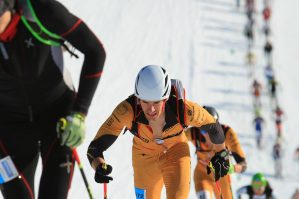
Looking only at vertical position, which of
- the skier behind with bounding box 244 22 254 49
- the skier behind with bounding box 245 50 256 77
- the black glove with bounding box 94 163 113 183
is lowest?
the skier behind with bounding box 245 50 256 77

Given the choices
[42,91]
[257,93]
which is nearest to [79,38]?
[42,91]

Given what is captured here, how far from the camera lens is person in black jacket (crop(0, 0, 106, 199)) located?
11.3 feet

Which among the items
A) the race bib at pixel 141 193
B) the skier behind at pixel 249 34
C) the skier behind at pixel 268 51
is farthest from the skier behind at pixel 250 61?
the race bib at pixel 141 193

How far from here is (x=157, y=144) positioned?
19.6ft

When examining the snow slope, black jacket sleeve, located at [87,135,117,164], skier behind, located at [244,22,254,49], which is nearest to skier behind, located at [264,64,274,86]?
the snow slope

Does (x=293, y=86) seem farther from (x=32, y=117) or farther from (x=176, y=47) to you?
(x=32, y=117)

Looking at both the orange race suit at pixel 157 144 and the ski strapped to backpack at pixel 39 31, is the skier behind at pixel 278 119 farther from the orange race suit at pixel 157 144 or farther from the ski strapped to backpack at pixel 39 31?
the ski strapped to backpack at pixel 39 31

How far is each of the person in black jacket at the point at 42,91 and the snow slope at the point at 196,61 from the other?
6.54 metres

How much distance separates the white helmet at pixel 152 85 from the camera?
5125mm

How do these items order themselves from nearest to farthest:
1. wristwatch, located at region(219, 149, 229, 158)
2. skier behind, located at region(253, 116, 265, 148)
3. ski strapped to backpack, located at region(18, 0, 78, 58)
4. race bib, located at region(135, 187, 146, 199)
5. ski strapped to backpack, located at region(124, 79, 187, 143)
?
ski strapped to backpack, located at region(18, 0, 78, 58) < ski strapped to backpack, located at region(124, 79, 187, 143) < wristwatch, located at region(219, 149, 229, 158) < race bib, located at region(135, 187, 146, 199) < skier behind, located at region(253, 116, 265, 148)

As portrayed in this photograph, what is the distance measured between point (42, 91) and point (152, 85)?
1480 mm

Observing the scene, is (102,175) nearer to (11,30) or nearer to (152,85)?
(152,85)

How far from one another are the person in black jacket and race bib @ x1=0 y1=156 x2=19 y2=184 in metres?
0.03

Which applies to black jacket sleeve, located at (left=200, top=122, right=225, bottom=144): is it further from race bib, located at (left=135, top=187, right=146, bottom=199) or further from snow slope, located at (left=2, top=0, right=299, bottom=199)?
snow slope, located at (left=2, top=0, right=299, bottom=199)
